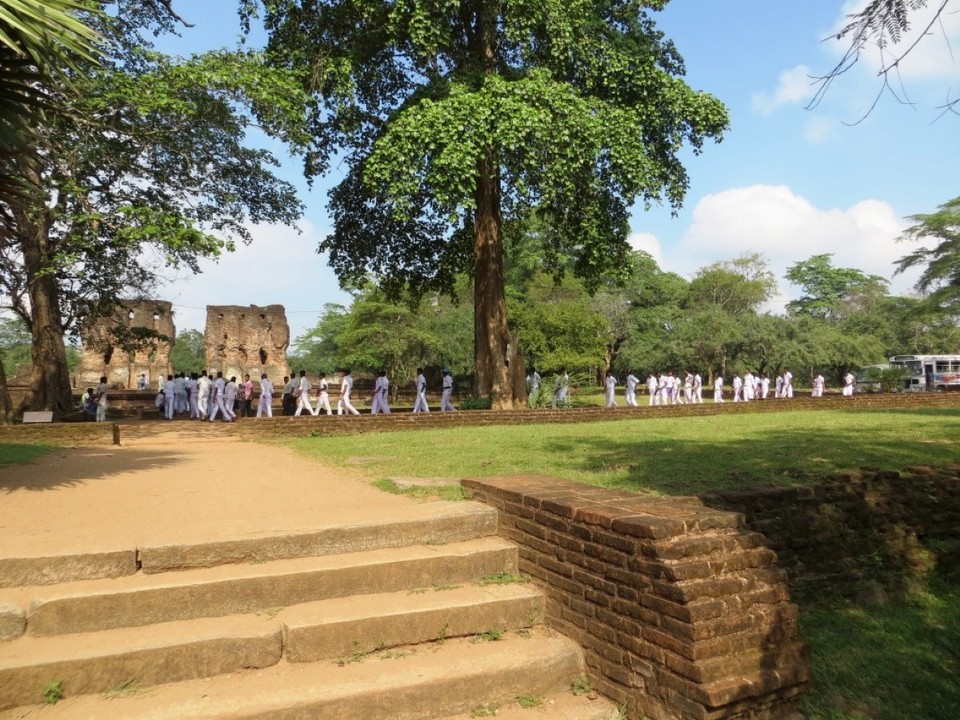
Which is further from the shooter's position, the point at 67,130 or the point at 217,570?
the point at 67,130

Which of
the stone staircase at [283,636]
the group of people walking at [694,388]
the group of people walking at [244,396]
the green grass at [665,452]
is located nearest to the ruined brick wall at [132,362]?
the group of people walking at [244,396]

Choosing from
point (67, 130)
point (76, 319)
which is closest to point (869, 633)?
point (67, 130)

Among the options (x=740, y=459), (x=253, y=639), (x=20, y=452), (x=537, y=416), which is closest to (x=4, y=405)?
(x=20, y=452)

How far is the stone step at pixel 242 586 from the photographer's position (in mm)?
2859

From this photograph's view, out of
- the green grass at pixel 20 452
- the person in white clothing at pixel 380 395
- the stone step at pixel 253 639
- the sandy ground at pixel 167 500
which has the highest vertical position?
the person in white clothing at pixel 380 395

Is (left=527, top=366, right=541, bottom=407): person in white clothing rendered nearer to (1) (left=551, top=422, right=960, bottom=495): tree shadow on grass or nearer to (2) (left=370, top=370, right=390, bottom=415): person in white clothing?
(2) (left=370, top=370, right=390, bottom=415): person in white clothing

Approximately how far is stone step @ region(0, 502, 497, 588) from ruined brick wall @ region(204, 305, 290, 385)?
26.6 m

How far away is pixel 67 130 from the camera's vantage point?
11.5 meters

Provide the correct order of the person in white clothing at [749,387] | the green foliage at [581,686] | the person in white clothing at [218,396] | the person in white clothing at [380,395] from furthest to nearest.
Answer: the person in white clothing at [749,387]
the person in white clothing at [218,396]
the person in white clothing at [380,395]
the green foliage at [581,686]

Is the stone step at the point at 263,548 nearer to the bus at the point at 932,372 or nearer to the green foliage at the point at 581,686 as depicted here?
the green foliage at the point at 581,686

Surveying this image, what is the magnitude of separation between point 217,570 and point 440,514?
46.1 inches

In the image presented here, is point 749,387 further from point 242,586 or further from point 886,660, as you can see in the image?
point 242,586

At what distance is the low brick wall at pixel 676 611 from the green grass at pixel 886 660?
36 centimetres

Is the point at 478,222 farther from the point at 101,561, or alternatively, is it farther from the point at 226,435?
the point at 101,561
